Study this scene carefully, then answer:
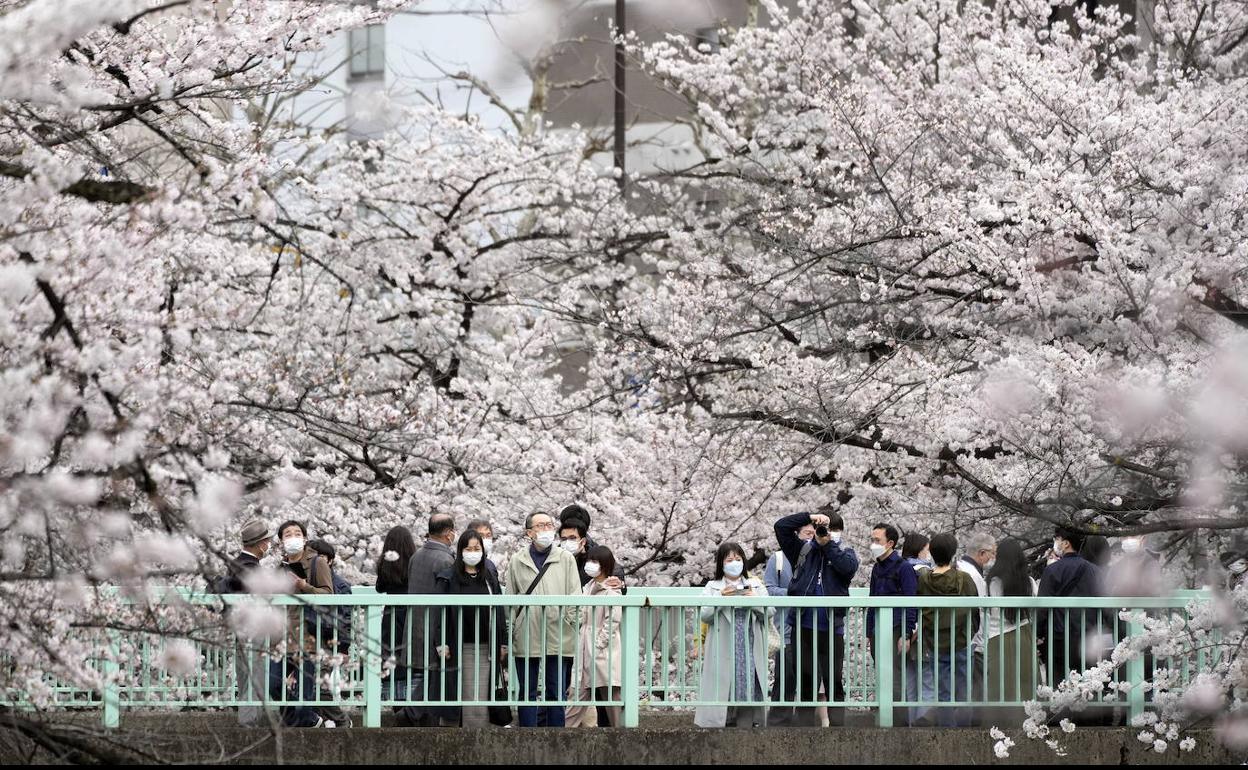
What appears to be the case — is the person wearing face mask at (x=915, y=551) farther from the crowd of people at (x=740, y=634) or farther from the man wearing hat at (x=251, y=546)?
the man wearing hat at (x=251, y=546)

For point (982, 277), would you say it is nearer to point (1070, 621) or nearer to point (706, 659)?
point (1070, 621)

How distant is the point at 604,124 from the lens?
Answer: 101 ft

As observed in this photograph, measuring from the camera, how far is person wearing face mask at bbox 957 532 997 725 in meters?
10.2

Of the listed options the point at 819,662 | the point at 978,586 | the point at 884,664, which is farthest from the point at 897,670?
the point at 978,586

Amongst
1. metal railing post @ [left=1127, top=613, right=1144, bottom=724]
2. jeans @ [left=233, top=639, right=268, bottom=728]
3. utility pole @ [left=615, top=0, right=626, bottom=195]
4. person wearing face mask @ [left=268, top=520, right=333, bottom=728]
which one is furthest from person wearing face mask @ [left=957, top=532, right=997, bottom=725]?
utility pole @ [left=615, top=0, right=626, bottom=195]

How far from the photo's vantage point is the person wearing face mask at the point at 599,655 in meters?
10.1

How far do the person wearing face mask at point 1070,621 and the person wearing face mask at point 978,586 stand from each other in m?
0.37

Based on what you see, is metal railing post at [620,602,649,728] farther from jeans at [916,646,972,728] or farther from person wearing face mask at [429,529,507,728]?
jeans at [916,646,972,728]

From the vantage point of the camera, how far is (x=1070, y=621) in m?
10.3

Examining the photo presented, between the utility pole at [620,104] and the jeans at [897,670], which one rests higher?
the utility pole at [620,104]

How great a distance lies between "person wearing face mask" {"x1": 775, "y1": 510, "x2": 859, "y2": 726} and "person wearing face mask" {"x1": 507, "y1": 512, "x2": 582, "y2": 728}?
1376mm

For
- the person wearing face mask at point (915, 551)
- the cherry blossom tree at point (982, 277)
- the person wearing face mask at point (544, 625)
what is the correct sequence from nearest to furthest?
the cherry blossom tree at point (982, 277), the person wearing face mask at point (544, 625), the person wearing face mask at point (915, 551)

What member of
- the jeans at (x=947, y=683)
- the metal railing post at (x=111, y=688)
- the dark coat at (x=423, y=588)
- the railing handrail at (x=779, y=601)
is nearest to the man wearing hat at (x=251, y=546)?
the railing handrail at (x=779, y=601)

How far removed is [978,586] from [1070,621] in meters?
0.75
